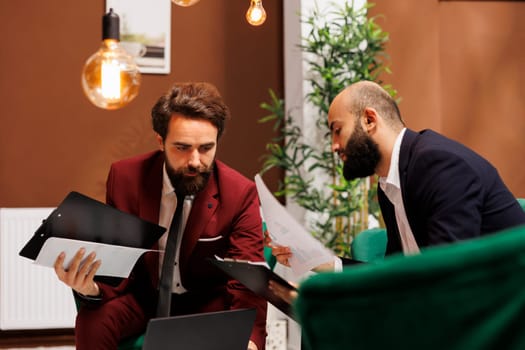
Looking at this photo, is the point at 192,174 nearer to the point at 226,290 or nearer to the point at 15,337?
the point at 226,290

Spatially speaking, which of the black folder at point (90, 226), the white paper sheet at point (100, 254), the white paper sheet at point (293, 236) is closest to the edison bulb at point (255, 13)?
the white paper sheet at point (293, 236)

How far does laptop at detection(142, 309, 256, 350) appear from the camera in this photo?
1.71m

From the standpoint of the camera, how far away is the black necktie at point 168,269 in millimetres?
2119

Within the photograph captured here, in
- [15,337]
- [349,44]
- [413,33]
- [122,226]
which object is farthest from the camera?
[413,33]

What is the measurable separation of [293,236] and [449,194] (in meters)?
0.48

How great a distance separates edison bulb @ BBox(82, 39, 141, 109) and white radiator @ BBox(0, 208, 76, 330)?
1.47 m

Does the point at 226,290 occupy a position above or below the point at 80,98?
below

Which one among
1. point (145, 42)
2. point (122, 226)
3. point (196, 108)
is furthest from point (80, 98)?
point (122, 226)

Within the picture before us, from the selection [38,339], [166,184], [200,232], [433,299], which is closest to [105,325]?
[200,232]

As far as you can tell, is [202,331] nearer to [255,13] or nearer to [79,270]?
[79,270]

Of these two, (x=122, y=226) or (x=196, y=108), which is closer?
(x=122, y=226)

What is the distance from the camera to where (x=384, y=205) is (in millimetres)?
2258

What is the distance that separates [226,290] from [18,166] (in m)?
2.57

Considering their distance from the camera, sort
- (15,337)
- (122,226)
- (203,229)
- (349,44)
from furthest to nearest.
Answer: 1. (15,337)
2. (349,44)
3. (203,229)
4. (122,226)
